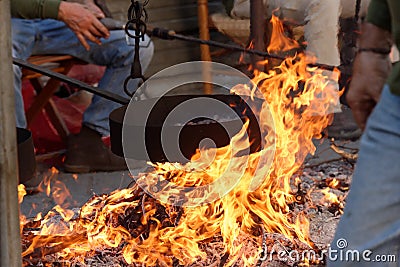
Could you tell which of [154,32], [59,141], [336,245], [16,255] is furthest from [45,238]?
[59,141]

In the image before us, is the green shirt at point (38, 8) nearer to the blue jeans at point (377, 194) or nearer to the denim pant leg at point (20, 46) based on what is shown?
the denim pant leg at point (20, 46)

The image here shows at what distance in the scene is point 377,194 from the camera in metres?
2.19

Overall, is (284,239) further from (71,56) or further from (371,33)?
(71,56)

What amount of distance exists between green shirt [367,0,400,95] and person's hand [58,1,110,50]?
2.72 metres

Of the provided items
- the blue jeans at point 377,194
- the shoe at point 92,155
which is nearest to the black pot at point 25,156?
the shoe at point 92,155

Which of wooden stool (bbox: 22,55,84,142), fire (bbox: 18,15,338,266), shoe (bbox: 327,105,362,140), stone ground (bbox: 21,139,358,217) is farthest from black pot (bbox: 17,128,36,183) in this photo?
shoe (bbox: 327,105,362,140)

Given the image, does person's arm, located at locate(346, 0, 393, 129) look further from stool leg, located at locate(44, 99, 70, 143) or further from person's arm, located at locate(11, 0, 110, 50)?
stool leg, located at locate(44, 99, 70, 143)

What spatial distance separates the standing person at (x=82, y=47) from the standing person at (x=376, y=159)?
274 centimetres

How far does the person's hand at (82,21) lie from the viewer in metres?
4.81

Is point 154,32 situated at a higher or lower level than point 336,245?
higher

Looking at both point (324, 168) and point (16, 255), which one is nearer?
point (16, 255)

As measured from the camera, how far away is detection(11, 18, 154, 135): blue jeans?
506cm

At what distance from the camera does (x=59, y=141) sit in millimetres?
5699

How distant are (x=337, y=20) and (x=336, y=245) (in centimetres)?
378
